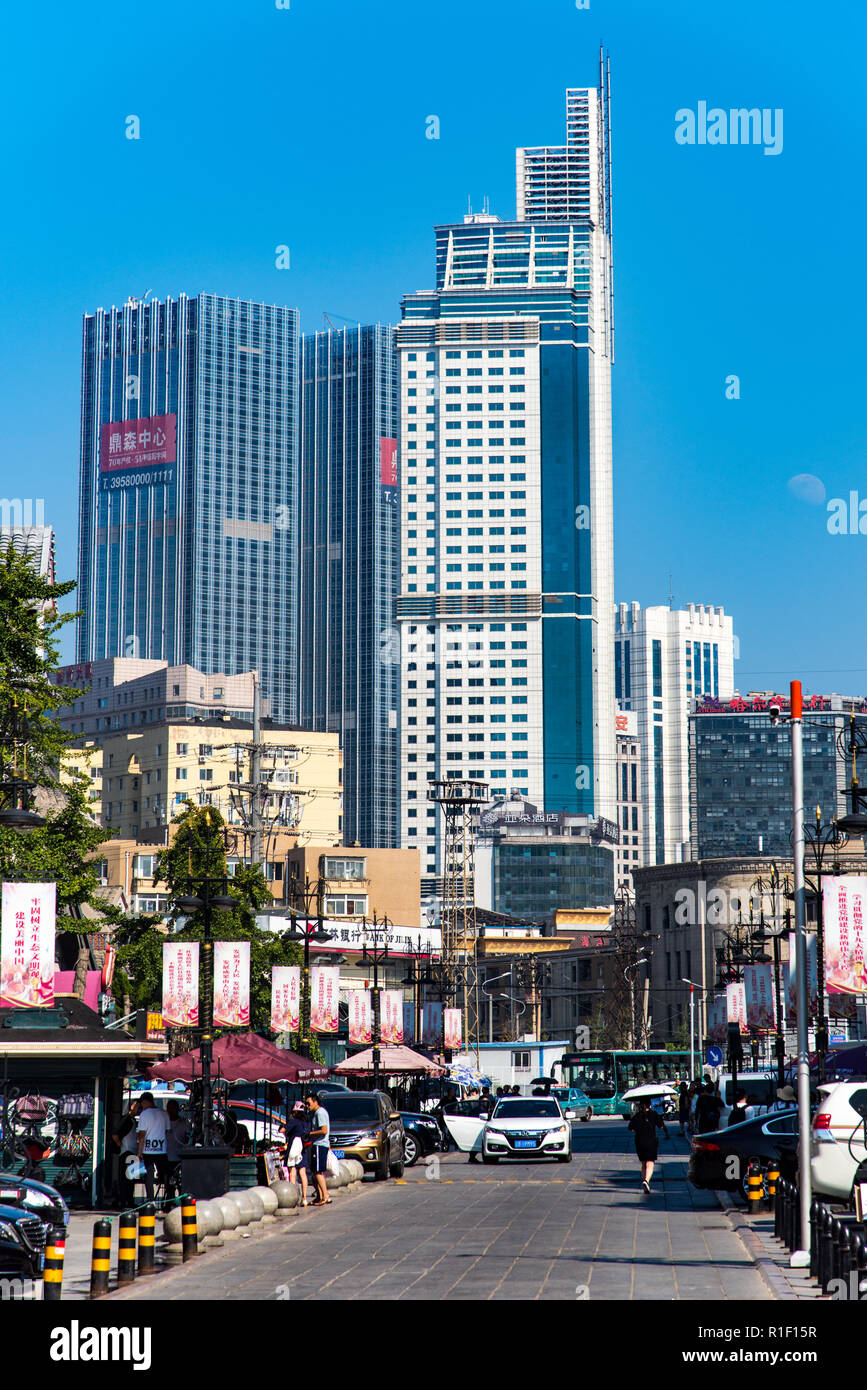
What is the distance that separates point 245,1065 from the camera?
33.8 meters

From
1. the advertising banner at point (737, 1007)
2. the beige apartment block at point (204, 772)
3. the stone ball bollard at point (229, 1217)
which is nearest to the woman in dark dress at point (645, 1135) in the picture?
the stone ball bollard at point (229, 1217)

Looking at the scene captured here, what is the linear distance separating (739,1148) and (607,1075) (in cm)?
5940

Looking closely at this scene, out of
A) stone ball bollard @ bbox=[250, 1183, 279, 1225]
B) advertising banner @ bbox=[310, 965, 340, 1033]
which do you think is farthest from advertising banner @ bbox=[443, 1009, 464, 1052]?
stone ball bollard @ bbox=[250, 1183, 279, 1225]

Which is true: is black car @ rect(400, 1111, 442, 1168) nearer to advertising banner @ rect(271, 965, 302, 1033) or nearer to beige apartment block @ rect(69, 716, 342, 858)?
advertising banner @ rect(271, 965, 302, 1033)

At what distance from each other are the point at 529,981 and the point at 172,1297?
429ft

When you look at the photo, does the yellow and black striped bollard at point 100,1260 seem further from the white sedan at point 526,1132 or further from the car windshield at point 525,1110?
the car windshield at point 525,1110

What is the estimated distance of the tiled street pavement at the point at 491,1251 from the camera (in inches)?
714

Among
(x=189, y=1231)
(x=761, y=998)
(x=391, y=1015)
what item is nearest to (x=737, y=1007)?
(x=761, y=998)

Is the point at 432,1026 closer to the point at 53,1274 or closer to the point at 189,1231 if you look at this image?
the point at 189,1231

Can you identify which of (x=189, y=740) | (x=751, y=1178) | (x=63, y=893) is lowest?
(x=751, y=1178)

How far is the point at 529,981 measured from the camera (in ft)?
482
